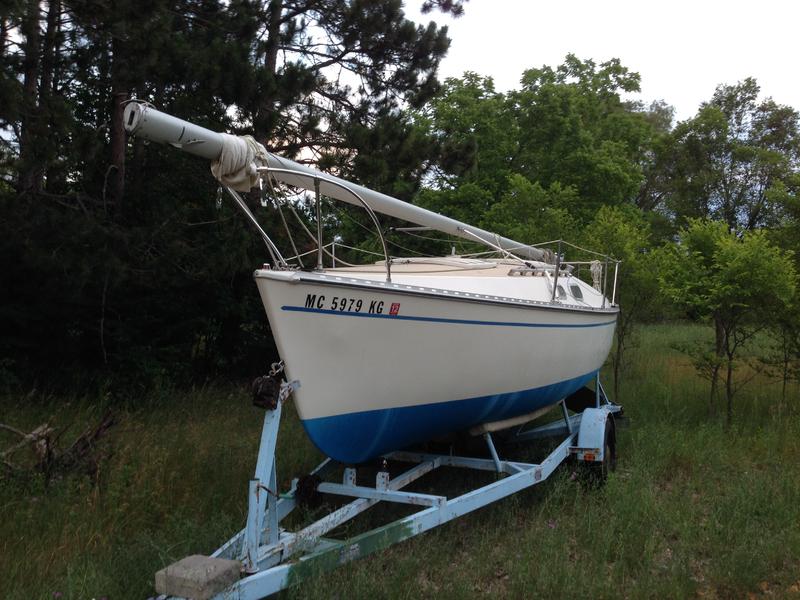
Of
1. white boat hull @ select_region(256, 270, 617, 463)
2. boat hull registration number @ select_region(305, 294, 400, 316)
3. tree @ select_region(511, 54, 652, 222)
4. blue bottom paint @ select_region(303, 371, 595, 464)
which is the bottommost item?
blue bottom paint @ select_region(303, 371, 595, 464)

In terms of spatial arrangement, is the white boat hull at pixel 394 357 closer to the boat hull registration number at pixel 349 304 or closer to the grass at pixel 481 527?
the boat hull registration number at pixel 349 304

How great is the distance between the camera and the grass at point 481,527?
4.09m

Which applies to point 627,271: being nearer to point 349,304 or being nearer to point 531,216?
point 531,216

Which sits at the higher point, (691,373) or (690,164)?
(690,164)

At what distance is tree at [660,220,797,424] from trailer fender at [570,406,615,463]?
10.4 feet

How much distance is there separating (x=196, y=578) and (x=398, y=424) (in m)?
1.96

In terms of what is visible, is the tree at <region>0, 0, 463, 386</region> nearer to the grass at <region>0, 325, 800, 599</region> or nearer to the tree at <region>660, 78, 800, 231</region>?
the grass at <region>0, 325, 800, 599</region>

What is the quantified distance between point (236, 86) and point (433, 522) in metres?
6.16

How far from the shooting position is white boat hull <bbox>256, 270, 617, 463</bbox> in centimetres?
407

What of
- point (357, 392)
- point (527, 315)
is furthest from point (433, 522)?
point (527, 315)

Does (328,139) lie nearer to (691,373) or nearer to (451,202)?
(691,373)

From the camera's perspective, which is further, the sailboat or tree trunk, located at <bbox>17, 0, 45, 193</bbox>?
tree trunk, located at <bbox>17, 0, 45, 193</bbox>

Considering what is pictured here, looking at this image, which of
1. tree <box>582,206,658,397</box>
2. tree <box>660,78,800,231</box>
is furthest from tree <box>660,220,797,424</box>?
tree <box>660,78,800,231</box>

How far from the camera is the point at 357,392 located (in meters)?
4.44
